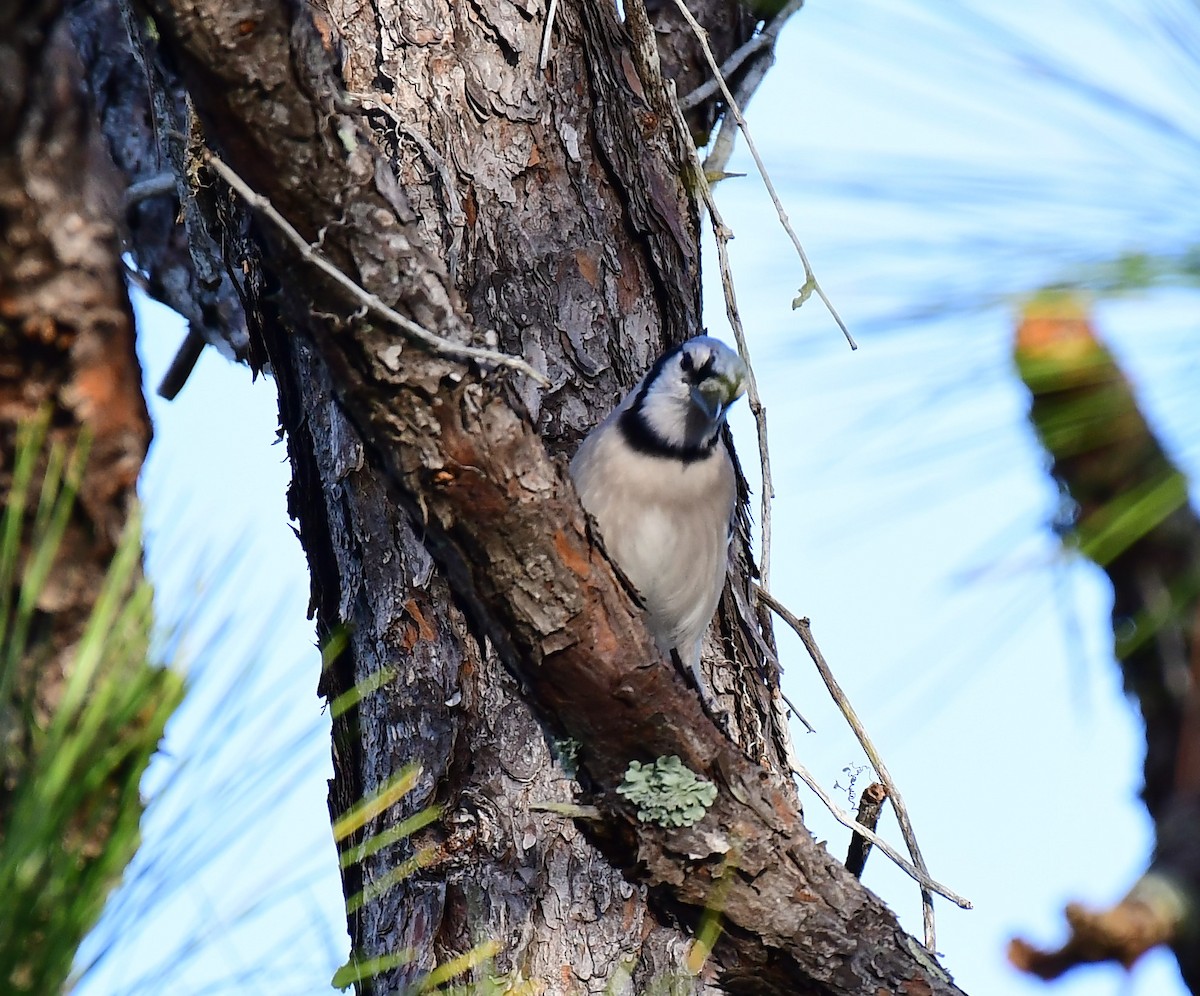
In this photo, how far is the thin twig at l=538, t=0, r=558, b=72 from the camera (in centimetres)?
316

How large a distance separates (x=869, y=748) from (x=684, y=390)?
0.93 meters

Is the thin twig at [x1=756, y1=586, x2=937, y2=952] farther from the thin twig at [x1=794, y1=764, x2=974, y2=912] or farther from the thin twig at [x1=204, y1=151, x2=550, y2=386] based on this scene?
the thin twig at [x1=204, y1=151, x2=550, y2=386]

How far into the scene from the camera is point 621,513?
137 inches

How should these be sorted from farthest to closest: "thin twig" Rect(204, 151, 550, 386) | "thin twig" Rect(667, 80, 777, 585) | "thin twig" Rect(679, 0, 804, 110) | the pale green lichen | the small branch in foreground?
"thin twig" Rect(679, 0, 804, 110) < "thin twig" Rect(667, 80, 777, 585) < the small branch in foreground < the pale green lichen < "thin twig" Rect(204, 151, 550, 386)

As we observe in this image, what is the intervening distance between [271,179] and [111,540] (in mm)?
682

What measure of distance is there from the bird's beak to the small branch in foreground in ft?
3.25

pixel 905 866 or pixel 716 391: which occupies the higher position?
pixel 716 391

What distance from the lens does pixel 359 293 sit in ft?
5.80

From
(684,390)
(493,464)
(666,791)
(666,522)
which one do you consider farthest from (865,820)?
(493,464)

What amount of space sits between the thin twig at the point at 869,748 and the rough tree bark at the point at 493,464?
15 centimetres

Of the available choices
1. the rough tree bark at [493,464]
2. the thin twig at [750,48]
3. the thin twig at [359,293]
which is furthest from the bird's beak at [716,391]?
the thin twig at [359,293]

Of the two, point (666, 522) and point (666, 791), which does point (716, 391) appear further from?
point (666, 791)

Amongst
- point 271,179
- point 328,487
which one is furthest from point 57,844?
point 328,487

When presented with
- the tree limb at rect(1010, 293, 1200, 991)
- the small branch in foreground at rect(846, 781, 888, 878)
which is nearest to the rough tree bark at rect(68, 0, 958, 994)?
the small branch in foreground at rect(846, 781, 888, 878)
